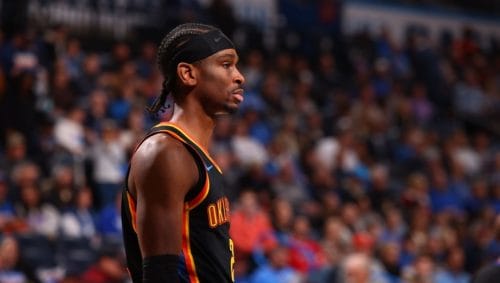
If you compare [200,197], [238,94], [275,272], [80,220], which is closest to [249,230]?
[275,272]

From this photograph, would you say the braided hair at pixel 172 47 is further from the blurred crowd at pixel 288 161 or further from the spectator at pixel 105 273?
the spectator at pixel 105 273

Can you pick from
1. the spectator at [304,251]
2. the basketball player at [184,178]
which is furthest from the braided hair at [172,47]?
the spectator at [304,251]

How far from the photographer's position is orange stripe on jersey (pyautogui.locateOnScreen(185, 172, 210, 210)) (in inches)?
109

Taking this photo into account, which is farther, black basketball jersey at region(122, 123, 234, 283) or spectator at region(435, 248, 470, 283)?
spectator at region(435, 248, 470, 283)

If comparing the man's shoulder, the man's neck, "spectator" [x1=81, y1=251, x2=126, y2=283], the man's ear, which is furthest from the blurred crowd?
the man's shoulder

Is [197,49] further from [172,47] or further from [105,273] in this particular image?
[105,273]

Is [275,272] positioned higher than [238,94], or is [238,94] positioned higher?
[238,94]

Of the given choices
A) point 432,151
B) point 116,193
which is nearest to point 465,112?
point 432,151

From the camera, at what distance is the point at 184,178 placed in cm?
270

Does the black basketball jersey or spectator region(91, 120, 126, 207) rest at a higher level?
the black basketball jersey

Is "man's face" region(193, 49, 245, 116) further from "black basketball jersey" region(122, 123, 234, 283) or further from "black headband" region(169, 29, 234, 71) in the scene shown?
"black basketball jersey" region(122, 123, 234, 283)

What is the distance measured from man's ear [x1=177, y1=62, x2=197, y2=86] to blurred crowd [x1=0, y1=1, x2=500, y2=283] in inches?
175

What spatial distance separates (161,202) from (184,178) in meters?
0.10

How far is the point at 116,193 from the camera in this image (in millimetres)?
9531
